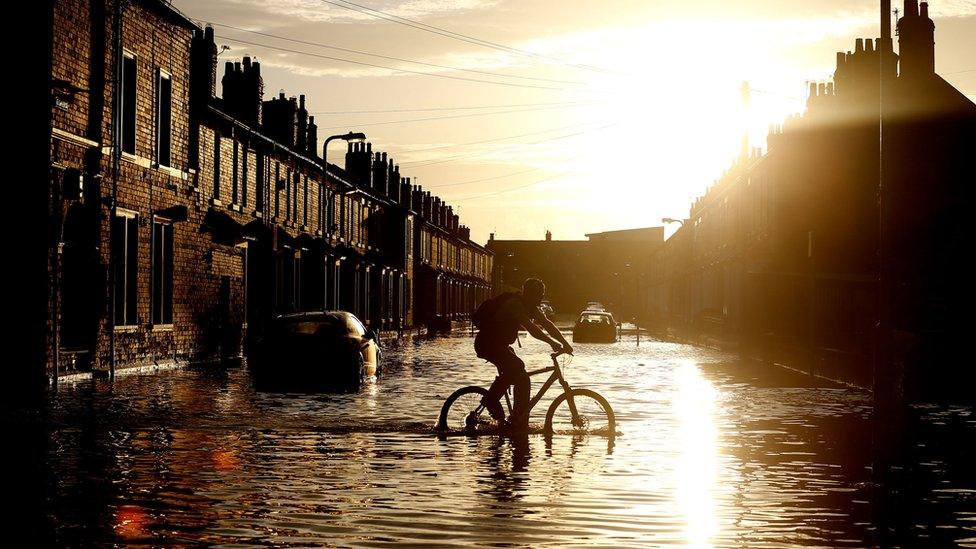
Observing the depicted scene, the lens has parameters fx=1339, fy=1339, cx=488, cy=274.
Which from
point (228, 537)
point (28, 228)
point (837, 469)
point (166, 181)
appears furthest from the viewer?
point (166, 181)

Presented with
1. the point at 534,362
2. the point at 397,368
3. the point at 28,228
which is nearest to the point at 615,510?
the point at 28,228

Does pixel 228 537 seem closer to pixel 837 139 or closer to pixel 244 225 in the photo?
pixel 244 225

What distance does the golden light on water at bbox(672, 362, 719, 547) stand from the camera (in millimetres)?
9133

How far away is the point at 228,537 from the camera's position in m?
8.59

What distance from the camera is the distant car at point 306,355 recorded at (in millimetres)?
23953

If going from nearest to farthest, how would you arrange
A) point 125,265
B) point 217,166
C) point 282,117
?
1. point 125,265
2. point 217,166
3. point 282,117

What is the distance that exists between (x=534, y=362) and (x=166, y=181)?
11491 mm

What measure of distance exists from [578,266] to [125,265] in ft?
480

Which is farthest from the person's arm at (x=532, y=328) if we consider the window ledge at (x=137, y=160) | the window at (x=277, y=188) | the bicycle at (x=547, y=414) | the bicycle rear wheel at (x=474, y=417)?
the window at (x=277, y=188)

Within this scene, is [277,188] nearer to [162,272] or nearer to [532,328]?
[162,272]

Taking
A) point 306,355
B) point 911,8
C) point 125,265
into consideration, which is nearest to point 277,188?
point 125,265

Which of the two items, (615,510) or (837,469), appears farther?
(837,469)

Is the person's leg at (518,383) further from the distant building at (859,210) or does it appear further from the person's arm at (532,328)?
the distant building at (859,210)

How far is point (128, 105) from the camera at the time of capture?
101 feet
